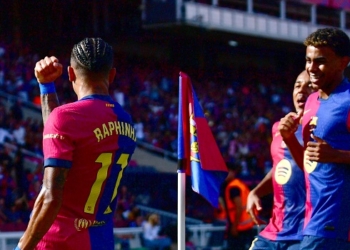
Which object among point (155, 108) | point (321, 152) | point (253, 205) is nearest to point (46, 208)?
point (321, 152)

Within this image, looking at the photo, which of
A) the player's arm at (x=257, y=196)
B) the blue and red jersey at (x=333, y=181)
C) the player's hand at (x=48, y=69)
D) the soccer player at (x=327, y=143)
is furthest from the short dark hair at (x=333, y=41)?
the player's arm at (x=257, y=196)

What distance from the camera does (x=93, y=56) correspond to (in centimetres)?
427

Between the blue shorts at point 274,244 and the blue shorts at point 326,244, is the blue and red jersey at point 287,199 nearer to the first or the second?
the blue shorts at point 274,244

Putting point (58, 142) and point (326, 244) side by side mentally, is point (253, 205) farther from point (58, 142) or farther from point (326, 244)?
point (58, 142)

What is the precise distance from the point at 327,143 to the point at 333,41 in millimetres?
632

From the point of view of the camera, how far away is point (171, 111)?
22953mm

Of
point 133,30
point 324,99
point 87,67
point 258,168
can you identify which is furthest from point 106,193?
point 133,30

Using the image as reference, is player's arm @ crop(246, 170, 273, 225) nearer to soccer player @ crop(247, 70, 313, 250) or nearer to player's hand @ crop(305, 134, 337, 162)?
soccer player @ crop(247, 70, 313, 250)

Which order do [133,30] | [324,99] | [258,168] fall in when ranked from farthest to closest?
1. [133,30]
2. [258,168]
3. [324,99]

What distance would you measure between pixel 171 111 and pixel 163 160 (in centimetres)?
260

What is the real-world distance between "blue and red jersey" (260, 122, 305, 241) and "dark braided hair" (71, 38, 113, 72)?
8.01 ft

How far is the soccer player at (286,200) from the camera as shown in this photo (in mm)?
6309

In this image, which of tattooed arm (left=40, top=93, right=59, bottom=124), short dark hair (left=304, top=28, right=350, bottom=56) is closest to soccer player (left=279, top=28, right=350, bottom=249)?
short dark hair (left=304, top=28, right=350, bottom=56)

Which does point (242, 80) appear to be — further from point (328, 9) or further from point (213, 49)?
point (328, 9)
